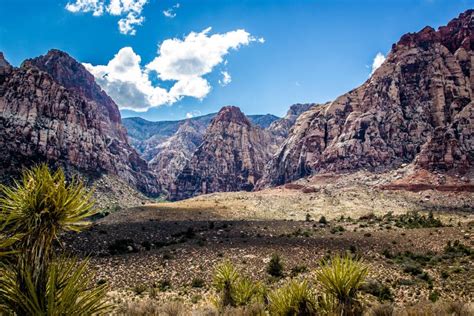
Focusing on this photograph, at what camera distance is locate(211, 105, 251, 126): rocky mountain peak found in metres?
150

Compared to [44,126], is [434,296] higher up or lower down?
lower down

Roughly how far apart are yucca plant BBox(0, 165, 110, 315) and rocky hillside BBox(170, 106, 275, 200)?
130961 millimetres

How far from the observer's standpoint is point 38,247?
386 centimetres

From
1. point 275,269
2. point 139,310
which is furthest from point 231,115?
point 139,310

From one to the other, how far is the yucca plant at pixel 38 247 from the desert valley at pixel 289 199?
6 cm

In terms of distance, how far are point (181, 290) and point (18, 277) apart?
1225 cm

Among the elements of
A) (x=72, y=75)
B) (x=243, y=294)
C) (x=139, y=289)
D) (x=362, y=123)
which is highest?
(x=72, y=75)

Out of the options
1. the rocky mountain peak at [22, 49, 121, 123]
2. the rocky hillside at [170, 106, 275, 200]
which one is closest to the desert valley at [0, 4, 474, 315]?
the rocky hillside at [170, 106, 275, 200]

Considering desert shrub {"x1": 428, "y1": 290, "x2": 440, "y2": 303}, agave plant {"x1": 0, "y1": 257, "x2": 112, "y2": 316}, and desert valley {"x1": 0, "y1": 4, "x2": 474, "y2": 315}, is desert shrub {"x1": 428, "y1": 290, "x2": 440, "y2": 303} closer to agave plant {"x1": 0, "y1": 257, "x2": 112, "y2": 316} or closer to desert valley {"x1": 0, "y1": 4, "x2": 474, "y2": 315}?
desert valley {"x1": 0, "y1": 4, "x2": 474, "y2": 315}

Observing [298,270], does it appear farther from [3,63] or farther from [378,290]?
[3,63]

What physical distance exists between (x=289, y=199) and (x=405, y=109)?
4372 centimetres

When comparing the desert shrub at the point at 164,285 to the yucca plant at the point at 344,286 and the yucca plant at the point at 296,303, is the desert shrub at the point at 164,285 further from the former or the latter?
the yucca plant at the point at 344,286

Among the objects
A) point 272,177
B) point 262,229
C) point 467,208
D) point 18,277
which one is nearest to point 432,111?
point 467,208

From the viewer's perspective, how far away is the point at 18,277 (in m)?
3.76
